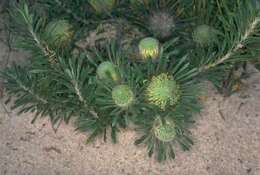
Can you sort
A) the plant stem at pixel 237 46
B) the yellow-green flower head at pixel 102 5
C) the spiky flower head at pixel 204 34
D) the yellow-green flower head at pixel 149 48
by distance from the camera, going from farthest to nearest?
the yellow-green flower head at pixel 102 5 → the spiky flower head at pixel 204 34 → the yellow-green flower head at pixel 149 48 → the plant stem at pixel 237 46

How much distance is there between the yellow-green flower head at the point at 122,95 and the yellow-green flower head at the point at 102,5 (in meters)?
0.48

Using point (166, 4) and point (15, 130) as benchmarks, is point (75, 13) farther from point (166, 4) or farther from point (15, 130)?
point (15, 130)

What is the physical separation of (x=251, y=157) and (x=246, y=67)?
45cm

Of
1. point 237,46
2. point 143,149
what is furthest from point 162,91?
point 143,149

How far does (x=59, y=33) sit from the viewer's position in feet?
6.03

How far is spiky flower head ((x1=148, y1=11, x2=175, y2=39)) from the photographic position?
192cm

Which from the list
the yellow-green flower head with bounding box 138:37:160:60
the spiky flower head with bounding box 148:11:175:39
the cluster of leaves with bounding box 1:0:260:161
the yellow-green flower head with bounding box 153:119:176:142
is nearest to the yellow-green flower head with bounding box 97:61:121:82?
the cluster of leaves with bounding box 1:0:260:161

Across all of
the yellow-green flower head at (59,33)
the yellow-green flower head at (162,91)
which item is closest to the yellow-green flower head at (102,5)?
the yellow-green flower head at (59,33)

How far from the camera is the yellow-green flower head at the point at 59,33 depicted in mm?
1792

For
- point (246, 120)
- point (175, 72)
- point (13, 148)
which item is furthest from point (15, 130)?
point (246, 120)

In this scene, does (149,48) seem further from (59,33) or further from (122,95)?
(59,33)

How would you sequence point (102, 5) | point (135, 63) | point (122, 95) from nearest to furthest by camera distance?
point (122, 95) < point (135, 63) < point (102, 5)

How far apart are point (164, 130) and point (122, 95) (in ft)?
0.76

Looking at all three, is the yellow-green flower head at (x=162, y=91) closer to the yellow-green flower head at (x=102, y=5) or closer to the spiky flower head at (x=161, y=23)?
the spiky flower head at (x=161, y=23)
